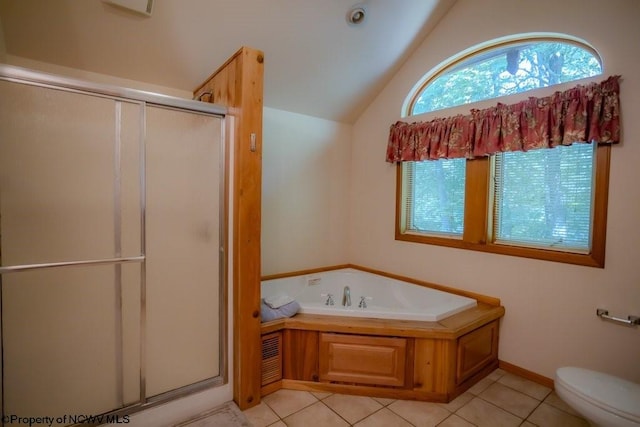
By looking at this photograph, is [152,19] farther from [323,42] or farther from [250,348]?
[250,348]

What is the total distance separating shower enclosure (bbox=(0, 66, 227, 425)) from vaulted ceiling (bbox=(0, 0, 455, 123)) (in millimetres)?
672

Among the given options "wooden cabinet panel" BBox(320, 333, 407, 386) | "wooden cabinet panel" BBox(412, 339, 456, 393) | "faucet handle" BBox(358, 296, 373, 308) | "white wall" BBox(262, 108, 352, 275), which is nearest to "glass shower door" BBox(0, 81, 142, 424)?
"wooden cabinet panel" BBox(320, 333, 407, 386)

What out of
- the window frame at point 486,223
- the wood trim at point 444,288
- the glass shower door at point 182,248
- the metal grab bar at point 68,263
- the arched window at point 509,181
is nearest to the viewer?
the metal grab bar at point 68,263

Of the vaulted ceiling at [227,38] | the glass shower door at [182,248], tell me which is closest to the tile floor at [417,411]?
the glass shower door at [182,248]

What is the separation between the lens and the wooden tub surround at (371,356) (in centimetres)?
193

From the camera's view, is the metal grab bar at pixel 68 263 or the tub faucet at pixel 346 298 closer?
the metal grab bar at pixel 68 263

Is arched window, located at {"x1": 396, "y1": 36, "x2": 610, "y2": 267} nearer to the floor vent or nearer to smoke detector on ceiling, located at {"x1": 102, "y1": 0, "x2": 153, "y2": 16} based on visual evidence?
the floor vent

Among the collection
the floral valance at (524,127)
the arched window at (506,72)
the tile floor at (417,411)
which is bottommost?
the tile floor at (417,411)

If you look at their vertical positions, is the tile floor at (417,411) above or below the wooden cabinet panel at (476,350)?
below

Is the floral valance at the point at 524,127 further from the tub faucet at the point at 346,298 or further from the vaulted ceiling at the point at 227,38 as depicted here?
the tub faucet at the point at 346,298

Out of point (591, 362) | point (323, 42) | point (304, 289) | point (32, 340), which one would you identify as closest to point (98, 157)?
point (32, 340)

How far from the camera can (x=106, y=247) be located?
1.49 m

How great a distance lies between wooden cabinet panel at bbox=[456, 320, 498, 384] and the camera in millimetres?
1999

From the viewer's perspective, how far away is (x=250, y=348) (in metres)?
1.82
